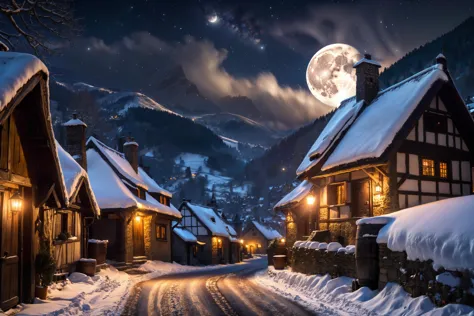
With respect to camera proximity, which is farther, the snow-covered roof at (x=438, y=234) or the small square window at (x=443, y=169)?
the small square window at (x=443, y=169)

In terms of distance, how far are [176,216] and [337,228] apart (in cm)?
2038

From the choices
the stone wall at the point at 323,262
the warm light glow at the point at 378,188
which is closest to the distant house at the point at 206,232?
the stone wall at the point at 323,262

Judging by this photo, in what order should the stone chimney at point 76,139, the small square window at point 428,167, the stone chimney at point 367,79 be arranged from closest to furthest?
the small square window at point 428,167 < the stone chimney at point 76,139 < the stone chimney at point 367,79

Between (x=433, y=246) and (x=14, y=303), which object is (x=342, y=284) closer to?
(x=433, y=246)

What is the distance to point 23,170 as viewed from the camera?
1284 cm

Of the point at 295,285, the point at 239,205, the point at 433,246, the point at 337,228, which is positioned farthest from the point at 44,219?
the point at 239,205

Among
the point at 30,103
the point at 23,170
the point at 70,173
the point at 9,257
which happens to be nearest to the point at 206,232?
the point at 70,173

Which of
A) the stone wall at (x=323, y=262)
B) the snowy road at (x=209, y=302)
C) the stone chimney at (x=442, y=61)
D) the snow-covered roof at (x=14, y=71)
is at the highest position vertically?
the stone chimney at (x=442, y=61)

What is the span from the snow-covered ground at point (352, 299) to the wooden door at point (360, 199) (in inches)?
193

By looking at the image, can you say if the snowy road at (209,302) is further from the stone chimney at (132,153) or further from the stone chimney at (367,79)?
the stone chimney at (132,153)

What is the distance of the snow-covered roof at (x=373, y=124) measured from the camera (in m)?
21.2

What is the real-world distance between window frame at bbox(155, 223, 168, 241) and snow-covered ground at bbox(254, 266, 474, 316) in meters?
19.8

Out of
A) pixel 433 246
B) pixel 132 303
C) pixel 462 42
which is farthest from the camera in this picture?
pixel 462 42

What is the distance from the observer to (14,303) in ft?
39.6
